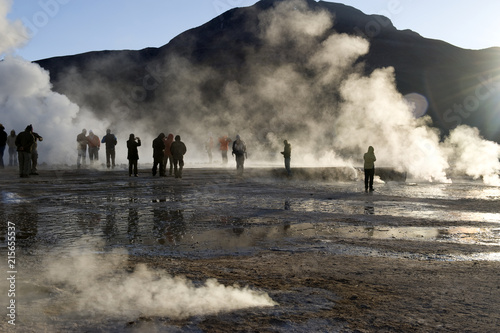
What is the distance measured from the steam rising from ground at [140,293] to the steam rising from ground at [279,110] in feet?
64.1

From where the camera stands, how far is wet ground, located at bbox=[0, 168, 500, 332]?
3.39 m

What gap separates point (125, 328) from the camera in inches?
123

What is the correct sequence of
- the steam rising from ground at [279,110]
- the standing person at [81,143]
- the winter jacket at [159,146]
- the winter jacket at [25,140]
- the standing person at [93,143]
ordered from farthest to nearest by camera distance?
1. the steam rising from ground at [279,110]
2. the standing person at [93,143]
3. the standing person at [81,143]
4. the winter jacket at [159,146]
5. the winter jacket at [25,140]

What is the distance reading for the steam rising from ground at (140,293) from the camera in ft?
11.5

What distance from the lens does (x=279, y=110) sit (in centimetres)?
8444

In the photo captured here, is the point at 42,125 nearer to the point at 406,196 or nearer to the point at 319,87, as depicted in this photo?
the point at 406,196

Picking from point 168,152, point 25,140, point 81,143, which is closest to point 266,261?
point 25,140

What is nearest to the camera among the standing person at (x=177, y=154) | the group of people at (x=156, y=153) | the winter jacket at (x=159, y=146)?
the group of people at (x=156, y=153)

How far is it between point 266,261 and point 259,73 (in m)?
96.1

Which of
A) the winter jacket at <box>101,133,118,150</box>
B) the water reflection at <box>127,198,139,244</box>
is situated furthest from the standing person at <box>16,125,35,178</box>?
the water reflection at <box>127,198,139,244</box>

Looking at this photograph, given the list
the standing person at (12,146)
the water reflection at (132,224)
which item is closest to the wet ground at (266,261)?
the water reflection at (132,224)

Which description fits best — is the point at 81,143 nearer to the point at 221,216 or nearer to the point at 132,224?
the point at 221,216

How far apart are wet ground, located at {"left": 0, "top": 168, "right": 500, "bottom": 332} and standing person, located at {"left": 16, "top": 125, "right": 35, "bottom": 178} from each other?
5832 millimetres

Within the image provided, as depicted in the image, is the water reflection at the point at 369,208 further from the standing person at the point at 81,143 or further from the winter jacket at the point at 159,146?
the standing person at the point at 81,143
